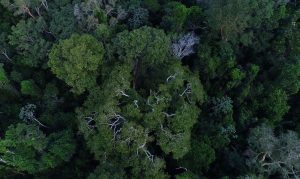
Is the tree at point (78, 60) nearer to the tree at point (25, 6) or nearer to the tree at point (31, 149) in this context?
the tree at point (31, 149)

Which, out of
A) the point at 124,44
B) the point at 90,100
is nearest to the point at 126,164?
the point at 90,100

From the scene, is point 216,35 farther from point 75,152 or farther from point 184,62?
point 75,152

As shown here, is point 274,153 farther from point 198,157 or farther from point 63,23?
point 63,23

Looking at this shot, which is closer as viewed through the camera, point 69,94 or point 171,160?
point 171,160

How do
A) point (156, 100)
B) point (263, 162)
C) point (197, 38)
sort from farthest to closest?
point (197, 38) < point (263, 162) < point (156, 100)

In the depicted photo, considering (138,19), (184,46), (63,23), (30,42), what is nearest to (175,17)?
(184,46)

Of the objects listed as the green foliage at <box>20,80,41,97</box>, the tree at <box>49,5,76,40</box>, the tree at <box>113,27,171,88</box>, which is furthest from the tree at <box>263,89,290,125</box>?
the green foliage at <box>20,80,41,97</box>

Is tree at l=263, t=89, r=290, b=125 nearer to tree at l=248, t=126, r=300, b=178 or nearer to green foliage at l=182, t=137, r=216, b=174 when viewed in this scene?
tree at l=248, t=126, r=300, b=178
